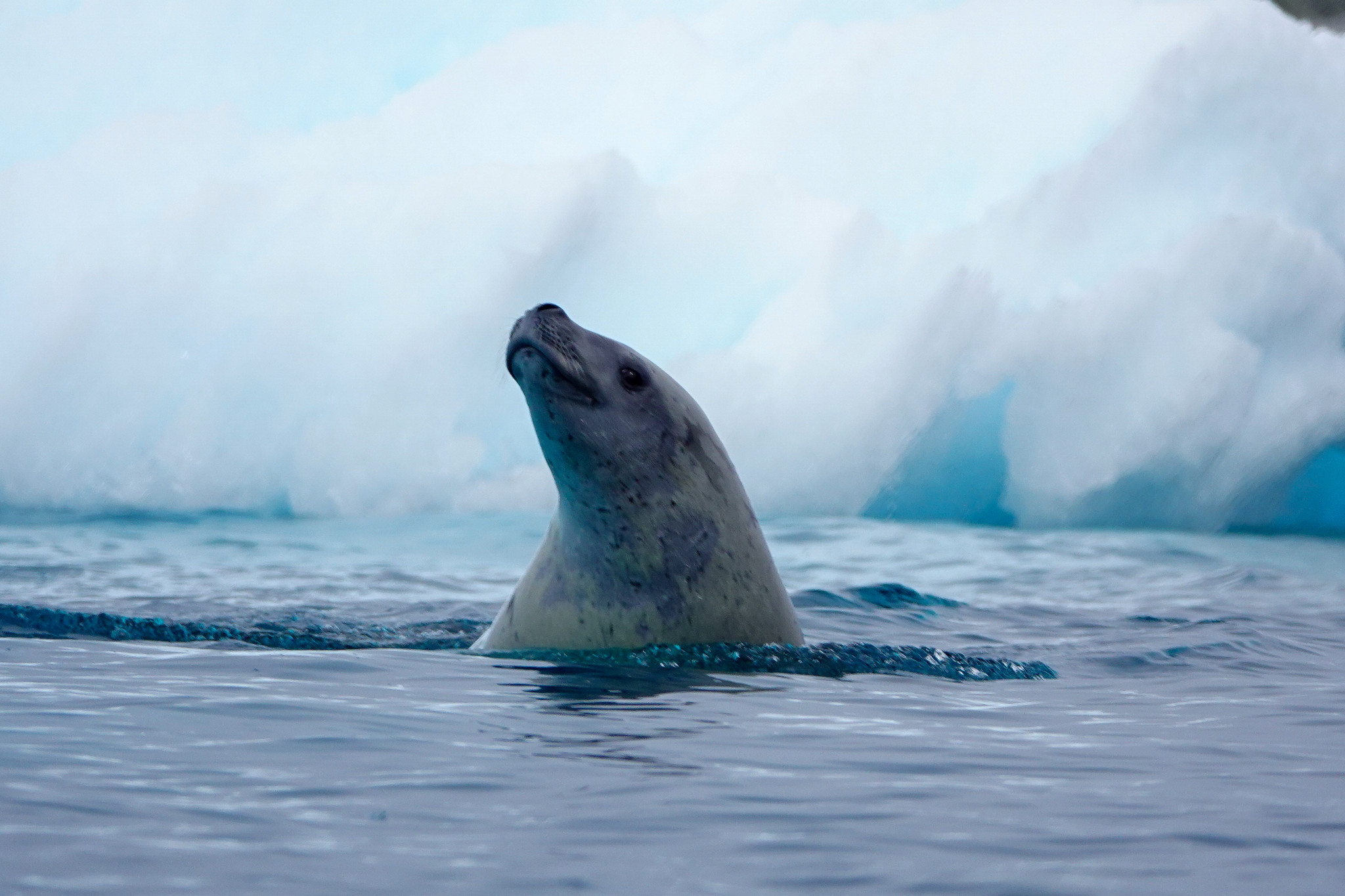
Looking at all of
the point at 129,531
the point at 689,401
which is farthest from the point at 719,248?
the point at 689,401

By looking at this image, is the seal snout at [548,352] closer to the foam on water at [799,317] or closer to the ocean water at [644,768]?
the ocean water at [644,768]

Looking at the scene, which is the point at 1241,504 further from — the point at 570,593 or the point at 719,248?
the point at 570,593

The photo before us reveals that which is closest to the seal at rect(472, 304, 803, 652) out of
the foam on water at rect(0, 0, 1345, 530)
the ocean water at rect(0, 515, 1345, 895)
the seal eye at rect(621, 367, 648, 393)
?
the seal eye at rect(621, 367, 648, 393)

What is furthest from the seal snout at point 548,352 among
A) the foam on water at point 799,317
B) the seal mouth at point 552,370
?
the foam on water at point 799,317

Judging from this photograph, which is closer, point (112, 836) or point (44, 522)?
point (112, 836)

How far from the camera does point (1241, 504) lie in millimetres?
16969

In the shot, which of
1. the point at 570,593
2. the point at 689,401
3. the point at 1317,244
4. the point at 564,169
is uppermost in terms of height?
the point at 564,169

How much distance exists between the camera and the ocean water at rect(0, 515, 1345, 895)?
1987 millimetres

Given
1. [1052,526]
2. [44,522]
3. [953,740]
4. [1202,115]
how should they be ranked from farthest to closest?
[1202,115] < [1052,526] < [44,522] < [953,740]

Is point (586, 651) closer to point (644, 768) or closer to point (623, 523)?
point (623, 523)

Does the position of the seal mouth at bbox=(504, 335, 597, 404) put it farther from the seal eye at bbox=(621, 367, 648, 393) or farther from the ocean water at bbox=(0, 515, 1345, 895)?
the ocean water at bbox=(0, 515, 1345, 895)

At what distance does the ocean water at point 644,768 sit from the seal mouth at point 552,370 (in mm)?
877

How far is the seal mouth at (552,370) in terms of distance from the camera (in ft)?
14.6

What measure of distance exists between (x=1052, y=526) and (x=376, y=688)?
13438mm
